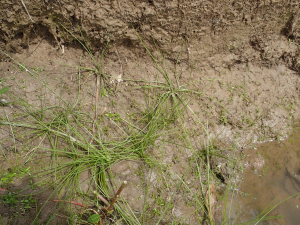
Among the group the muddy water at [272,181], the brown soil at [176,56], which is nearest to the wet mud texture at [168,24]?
the brown soil at [176,56]

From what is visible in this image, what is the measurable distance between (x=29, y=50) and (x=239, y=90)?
2382 mm

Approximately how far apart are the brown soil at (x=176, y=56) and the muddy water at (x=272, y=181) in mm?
156

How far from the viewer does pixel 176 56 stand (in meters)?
Answer: 2.60

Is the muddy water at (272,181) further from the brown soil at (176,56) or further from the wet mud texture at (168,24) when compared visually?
the wet mud texture at (168,24)

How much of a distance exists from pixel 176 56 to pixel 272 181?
166 centimetres

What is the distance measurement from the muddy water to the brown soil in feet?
0.51

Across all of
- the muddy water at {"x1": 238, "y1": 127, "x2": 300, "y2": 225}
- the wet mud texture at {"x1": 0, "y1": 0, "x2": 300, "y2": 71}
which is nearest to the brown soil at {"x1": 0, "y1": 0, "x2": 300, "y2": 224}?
the wet mud texture at {"x1": 0, "y1": 0, "x2": 300, "y2": 71}

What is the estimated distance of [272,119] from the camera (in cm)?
265

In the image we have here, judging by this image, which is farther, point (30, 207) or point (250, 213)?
point (250, 213)

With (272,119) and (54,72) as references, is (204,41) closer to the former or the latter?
(272,119)

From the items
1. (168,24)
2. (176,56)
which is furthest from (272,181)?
(168,24)

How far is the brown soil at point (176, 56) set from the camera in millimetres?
2174

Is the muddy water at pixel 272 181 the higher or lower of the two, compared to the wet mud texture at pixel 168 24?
lower

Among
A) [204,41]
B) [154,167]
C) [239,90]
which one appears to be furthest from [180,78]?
[154,167]
